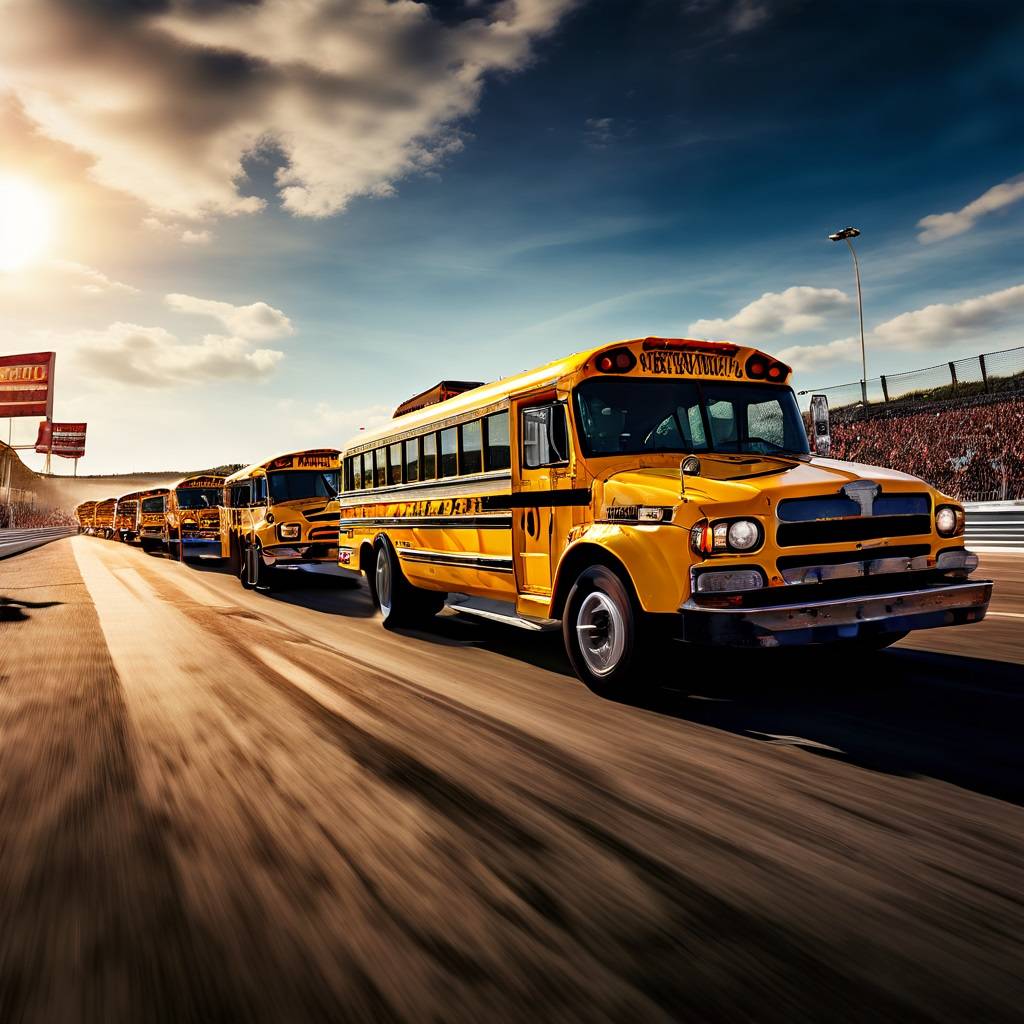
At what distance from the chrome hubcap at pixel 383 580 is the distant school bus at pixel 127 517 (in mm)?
38704

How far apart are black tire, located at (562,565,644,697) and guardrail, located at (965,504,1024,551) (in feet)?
50.3

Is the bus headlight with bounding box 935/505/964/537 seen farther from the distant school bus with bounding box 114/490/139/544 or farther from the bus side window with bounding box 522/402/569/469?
the distant school bus with bounding box 114/490/139/544

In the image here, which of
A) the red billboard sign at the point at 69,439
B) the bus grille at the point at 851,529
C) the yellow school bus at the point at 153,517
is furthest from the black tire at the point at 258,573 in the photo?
the red billboard sign at the point at 69,439

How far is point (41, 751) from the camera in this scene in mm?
4332

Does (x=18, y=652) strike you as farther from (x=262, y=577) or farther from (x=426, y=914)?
(x=262, y=577)

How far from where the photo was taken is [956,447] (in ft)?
91.6

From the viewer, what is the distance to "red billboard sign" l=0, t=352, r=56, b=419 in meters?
49.8

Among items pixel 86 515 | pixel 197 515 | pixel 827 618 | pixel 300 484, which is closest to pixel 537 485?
pixel 827 618

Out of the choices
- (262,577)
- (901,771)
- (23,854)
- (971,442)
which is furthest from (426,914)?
(971,442)

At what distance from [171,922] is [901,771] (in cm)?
315

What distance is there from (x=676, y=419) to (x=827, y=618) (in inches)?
81.2

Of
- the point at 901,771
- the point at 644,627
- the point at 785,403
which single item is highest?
the point at 785,403

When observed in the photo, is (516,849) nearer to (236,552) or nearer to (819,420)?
(819,420)

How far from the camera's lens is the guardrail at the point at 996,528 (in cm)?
1750
